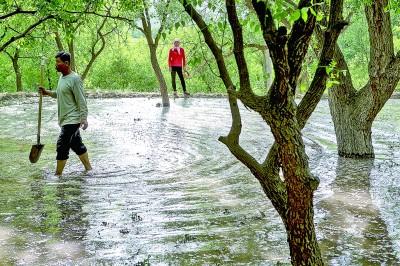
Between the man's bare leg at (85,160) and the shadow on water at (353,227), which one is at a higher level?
the man's bare leg at (85,160)

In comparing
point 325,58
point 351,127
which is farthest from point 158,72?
point 325,58

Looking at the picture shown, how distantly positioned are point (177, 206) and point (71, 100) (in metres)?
2.88

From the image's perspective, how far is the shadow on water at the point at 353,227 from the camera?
5738 millimetres

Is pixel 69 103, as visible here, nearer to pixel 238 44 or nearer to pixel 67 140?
pixel 67 140

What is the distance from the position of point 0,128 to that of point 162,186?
8804 mm

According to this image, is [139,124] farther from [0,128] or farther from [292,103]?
[292,103]

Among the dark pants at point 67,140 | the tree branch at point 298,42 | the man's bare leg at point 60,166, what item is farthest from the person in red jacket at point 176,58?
the tree branch at point 298,42

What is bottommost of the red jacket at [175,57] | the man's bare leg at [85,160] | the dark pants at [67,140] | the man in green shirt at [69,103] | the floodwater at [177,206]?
the floodwater at [177,206]

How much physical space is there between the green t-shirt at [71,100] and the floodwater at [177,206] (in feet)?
3.17

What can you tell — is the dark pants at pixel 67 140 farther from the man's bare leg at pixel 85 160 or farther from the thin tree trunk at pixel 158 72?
the thin tree trunk at pixel 158 72

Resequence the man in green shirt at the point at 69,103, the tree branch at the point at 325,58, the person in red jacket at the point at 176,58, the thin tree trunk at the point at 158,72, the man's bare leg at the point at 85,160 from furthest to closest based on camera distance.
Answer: the person in red jacket at the point at 176,58 < the thin tree trunk at the point at 158,72 < the man's bare leg at the point at 85,160 < the man in green shirt at the point at 69,103 < the tree branch at the point at 325,58

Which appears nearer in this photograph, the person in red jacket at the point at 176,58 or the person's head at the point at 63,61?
the person's head at the point at 63,61

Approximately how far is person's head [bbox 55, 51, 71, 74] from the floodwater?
5.64 feet

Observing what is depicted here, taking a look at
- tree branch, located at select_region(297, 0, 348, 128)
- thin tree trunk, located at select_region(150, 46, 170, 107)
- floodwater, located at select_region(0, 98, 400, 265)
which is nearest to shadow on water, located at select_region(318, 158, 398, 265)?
floodwater, located at select_region(0, 98, 400, 265)
